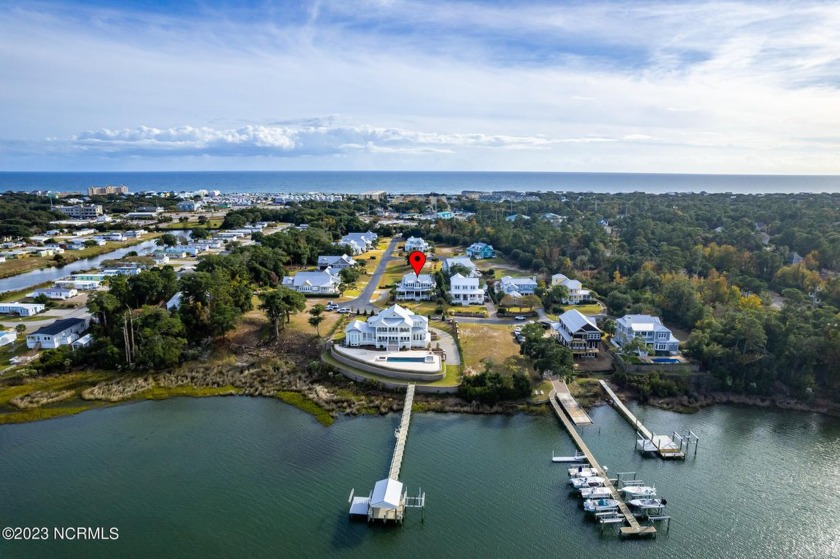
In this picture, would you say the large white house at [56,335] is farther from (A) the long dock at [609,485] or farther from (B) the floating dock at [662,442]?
(B) the floating dock at [662,442]

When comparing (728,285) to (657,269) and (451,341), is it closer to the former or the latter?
(657,269)

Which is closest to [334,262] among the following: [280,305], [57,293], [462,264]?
[462,264]

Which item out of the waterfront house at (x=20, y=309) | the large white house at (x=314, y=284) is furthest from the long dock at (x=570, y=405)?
the waterfront house at (x=20, y=309)

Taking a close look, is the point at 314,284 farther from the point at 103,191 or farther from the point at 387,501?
the point at 103,191

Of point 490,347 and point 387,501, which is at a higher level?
point 490,347

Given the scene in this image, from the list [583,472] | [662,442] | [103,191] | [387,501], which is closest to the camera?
[387,501]

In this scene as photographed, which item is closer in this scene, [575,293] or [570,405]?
[570,405]
